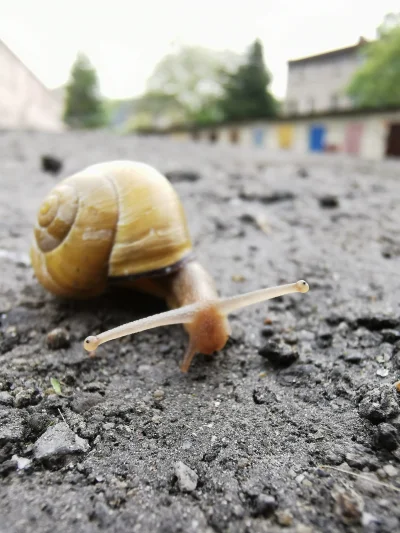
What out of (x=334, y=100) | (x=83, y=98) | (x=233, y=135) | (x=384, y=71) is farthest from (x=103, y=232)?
(x=83, y=98)

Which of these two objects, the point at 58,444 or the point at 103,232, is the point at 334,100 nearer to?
the point at 103,232

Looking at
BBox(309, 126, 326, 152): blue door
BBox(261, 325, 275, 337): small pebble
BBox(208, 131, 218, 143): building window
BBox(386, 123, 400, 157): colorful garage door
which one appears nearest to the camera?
BBox(261, 325, 275, 337): small pebble

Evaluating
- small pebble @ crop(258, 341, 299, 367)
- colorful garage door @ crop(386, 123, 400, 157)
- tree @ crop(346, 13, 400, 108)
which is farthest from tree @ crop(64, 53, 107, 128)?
small pebble @ crop(258, 341, 299, 367)

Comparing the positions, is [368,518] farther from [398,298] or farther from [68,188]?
[68,188]

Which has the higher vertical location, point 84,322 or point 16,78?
point 16,78

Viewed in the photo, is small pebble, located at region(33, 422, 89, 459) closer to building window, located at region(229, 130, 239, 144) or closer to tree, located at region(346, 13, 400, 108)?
building window, located at region(229, 130, 239, 144)

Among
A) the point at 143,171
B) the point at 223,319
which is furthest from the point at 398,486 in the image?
the point at 143,171
